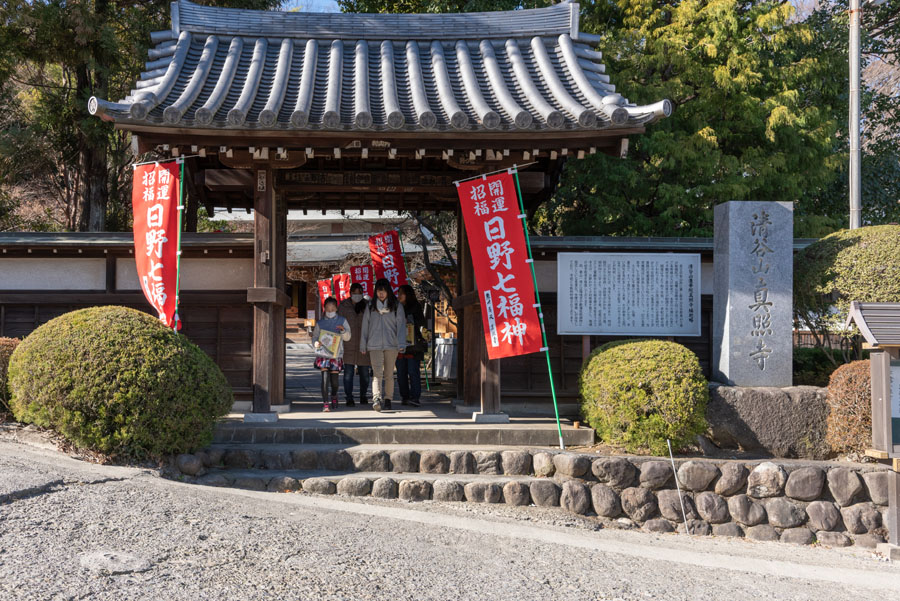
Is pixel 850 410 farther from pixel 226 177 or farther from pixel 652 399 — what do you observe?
pixel 226 177

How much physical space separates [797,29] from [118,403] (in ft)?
45.1

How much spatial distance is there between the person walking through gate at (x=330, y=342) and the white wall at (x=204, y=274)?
4.47ft

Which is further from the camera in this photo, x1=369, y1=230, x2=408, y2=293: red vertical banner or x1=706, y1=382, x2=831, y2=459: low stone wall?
x1=369, y1=230, x2=408, y2=293: red vertical banner

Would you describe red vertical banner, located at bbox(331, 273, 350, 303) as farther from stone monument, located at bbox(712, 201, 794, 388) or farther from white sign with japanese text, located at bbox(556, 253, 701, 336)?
stone monument, located at bbox(712, 201, 794, 388)

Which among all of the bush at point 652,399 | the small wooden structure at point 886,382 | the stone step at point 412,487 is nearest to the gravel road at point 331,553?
the stone step at point 412,487

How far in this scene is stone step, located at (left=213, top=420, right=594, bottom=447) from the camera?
27.6ft

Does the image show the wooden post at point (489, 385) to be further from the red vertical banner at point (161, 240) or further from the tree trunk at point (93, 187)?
the tree trunk at point (93, 187)

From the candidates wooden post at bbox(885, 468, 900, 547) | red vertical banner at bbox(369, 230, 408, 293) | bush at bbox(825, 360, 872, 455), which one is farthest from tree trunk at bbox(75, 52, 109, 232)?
wooden post at bbox(885, 468, 900, 547)

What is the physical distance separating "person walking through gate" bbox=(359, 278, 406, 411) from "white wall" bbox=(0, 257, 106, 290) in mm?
4082

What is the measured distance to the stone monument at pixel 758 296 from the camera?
872 cm

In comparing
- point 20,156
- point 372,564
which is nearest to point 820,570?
point 372,564

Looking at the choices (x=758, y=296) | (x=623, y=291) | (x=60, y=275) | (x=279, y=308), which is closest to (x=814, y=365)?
(x=758, y=296)

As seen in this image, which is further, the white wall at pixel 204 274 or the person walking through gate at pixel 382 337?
the white wall at pixel 204 274

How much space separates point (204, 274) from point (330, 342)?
7.27 ft
